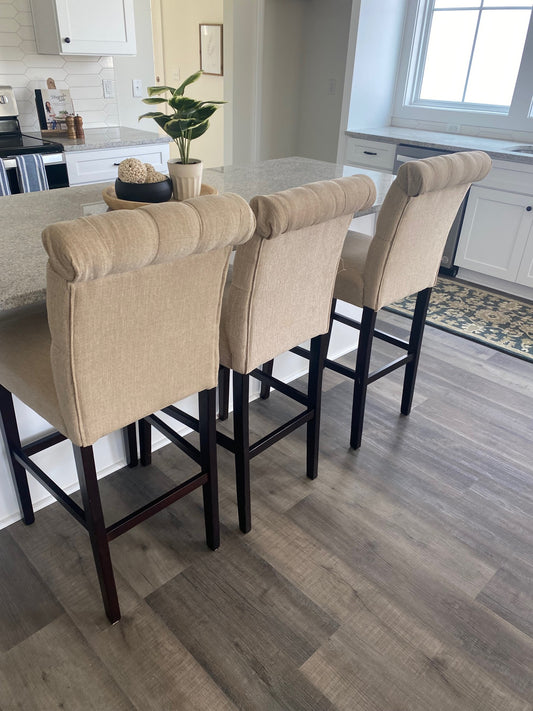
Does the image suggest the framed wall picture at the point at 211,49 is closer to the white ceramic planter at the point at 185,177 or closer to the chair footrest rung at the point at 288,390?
the white ceramic planter at the point at 185,177

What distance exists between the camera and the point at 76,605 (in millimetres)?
1575

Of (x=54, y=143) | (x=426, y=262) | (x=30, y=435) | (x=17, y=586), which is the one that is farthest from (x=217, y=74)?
(x=17, y=586)

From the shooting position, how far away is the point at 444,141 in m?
3.88

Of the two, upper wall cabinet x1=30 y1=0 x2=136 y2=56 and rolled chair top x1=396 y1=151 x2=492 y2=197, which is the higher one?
upper wall cabinet x1=30 y1=0 x2=136 y2=56

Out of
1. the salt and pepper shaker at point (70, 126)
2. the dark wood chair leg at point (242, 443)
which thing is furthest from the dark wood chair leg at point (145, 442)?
the salt and pepper shaker at point (70, 126)

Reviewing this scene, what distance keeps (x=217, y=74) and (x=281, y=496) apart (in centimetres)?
500

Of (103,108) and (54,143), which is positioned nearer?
(54,143)

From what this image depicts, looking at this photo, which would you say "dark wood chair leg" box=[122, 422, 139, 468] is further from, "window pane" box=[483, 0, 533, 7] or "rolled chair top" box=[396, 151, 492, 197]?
"window pane" box=[483, 0, 533, 7]

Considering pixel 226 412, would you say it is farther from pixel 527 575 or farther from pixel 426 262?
pixel 527 575

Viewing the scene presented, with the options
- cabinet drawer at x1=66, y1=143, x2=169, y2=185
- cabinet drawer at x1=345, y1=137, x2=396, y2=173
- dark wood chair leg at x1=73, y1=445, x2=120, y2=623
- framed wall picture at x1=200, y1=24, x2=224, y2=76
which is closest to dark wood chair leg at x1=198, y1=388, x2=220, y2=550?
dark wood chair leg at x1=73, y1=445, x2=120, y2=623

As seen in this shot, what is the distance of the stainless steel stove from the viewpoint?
10.0 ft

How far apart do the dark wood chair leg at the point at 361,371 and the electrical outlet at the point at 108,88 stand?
3046 mm

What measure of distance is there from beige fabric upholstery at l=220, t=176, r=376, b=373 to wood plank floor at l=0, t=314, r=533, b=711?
0.68 meters

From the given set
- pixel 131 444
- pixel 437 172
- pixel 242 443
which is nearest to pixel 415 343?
pixel 437 172
